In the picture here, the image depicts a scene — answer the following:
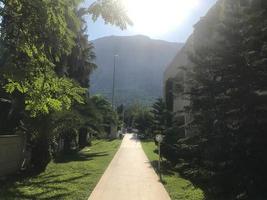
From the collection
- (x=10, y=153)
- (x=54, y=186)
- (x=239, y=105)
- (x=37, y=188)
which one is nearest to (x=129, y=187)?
(x=54, y=186)

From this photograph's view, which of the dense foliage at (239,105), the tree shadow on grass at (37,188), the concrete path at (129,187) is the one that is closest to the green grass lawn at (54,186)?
the tree shadow on grass at (37,188)

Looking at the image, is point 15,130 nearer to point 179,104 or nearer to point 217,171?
point 217,171

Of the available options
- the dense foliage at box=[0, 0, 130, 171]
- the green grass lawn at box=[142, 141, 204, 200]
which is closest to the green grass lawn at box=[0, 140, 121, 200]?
the green grass lawn at box=[142, 141, 204, 200]

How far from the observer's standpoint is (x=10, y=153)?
2153 cm

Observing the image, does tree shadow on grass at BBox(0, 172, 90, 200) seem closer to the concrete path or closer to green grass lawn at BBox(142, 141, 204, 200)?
the concrete path

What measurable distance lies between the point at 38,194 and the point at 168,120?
3366 cm

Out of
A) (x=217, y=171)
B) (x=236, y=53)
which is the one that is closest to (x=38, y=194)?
(x=217, y=171)

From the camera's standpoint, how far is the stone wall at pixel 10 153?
20.4 meters

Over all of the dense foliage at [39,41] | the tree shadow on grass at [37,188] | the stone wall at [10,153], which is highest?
the dense foliage at [39,41]

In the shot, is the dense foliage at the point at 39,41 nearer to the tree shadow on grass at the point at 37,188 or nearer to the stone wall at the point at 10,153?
the tree shadow on grass at the point at 37,188

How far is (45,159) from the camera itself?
23250 mm

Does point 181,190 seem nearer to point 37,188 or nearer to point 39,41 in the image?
point 37,188

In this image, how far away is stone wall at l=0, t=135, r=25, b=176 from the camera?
20.4 m

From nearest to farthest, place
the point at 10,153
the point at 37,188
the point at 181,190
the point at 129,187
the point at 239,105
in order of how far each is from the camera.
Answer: the point at 239,105 < the point at 37,188 < the point at 181,190 < the point at 129,187 < the point at 10,153
